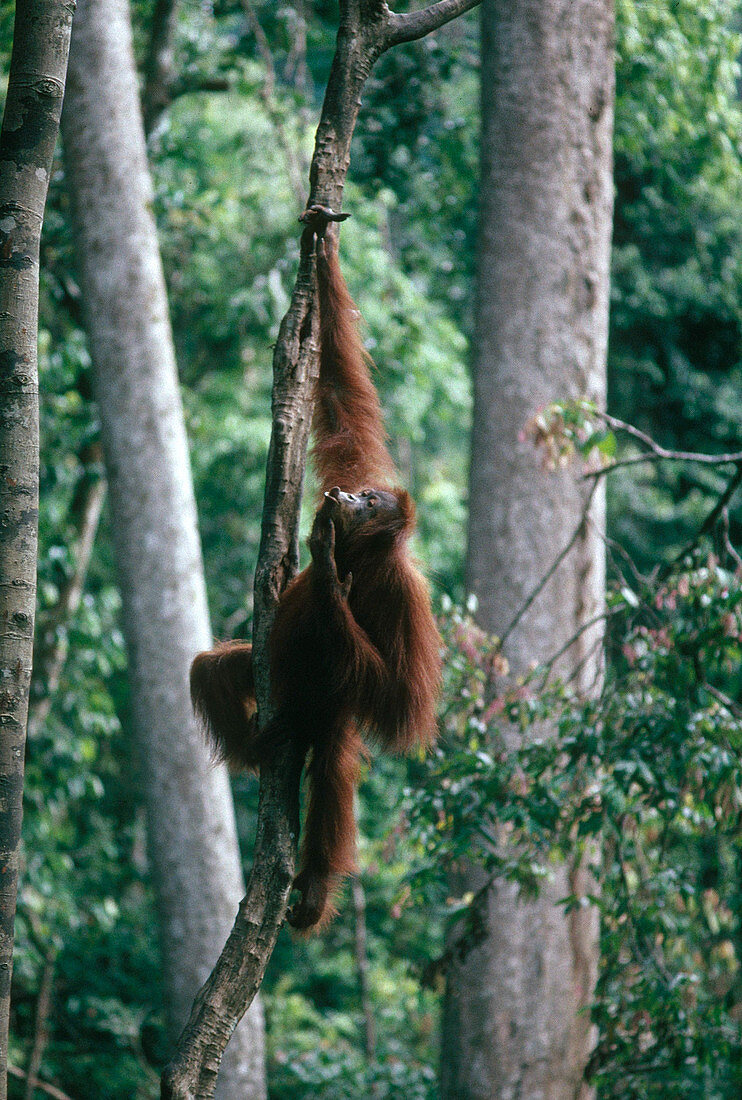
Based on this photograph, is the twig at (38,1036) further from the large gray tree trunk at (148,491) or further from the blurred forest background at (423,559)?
the large gray tree trunk at (148,491)

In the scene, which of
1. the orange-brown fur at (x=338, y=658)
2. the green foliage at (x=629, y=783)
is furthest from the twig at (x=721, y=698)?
the orange-brown fur at (x=338, y=658)

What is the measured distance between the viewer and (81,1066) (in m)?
7.22

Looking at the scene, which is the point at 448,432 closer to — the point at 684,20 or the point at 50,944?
the point at 684,20

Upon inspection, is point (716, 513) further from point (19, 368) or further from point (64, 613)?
point (64, 613)

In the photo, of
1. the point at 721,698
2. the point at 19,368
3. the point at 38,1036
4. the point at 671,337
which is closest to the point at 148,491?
the point at 721,698

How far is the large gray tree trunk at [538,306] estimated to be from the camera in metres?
4.41

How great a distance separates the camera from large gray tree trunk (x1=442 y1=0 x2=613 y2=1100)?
4.41 m

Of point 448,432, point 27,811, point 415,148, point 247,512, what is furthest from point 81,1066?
point 448,432

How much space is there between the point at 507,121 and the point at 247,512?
238 inches

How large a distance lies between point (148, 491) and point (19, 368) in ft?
10.3

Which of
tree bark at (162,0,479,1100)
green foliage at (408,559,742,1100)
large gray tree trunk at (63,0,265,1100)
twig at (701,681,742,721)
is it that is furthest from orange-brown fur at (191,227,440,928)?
large gray tree trunk at (63,0,265,1100)

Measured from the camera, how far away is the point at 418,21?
8.43 feet

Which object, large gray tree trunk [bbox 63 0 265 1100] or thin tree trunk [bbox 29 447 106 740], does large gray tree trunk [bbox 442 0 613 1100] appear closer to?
large gray tree trunk [bbox 63 0 265 1100]

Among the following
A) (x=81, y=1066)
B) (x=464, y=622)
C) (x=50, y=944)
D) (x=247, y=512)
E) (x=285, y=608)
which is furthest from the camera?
(x=247, y=512)
